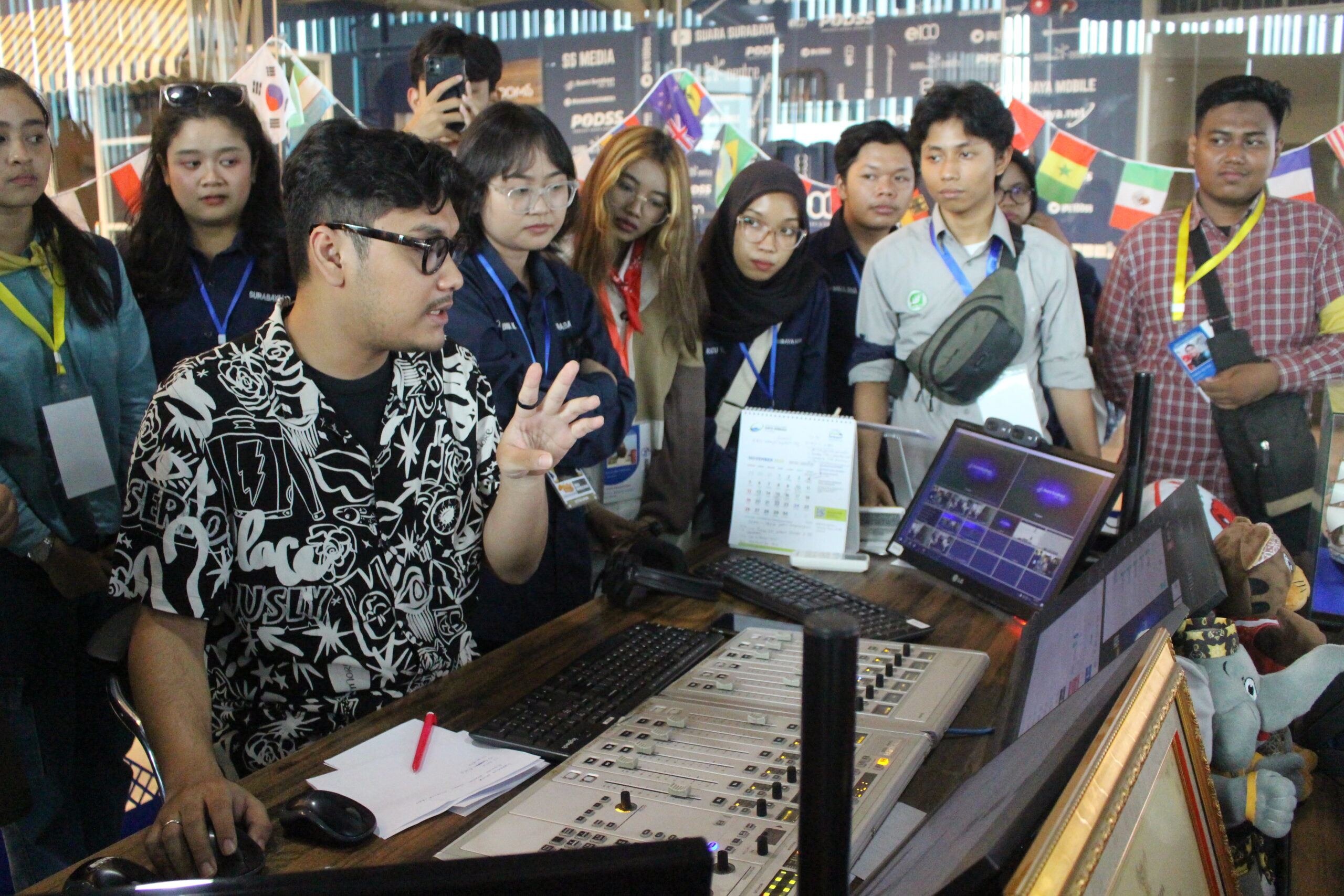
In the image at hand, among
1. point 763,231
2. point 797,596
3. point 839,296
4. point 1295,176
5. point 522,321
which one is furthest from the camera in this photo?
point 1295,176

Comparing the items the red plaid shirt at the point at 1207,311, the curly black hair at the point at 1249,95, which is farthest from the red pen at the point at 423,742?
the curly black hair at the point at 1249,95

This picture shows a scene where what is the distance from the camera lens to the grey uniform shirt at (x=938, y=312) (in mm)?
2742

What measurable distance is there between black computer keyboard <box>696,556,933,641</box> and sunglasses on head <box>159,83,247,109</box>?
67.7 inches

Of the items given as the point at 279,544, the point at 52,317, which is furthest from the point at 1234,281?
the point at 52,317

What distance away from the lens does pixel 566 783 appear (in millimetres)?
1170

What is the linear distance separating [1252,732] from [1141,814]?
602mm

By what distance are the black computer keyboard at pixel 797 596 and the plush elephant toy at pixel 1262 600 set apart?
0.47 m

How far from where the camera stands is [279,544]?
1.56m

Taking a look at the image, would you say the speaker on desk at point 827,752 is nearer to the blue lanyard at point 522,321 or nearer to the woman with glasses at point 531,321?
the woman with glasses at point 531,321

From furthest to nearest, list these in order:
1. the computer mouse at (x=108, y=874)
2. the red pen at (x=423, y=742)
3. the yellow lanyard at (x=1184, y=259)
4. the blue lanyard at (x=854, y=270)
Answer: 1. the blue lanyard at (x=854, y=270)
2. the yellow lanyard at (x=1184, y=259)
3. the red pen at (x=423, y=742)
4. the computer mouse at (x=108, y=874)

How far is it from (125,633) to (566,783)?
0.71 meters

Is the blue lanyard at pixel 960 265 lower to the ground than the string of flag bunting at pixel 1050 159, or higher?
lower

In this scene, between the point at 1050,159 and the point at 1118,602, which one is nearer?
the point at 1118,602

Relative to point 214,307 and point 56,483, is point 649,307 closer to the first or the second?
point 214,307
